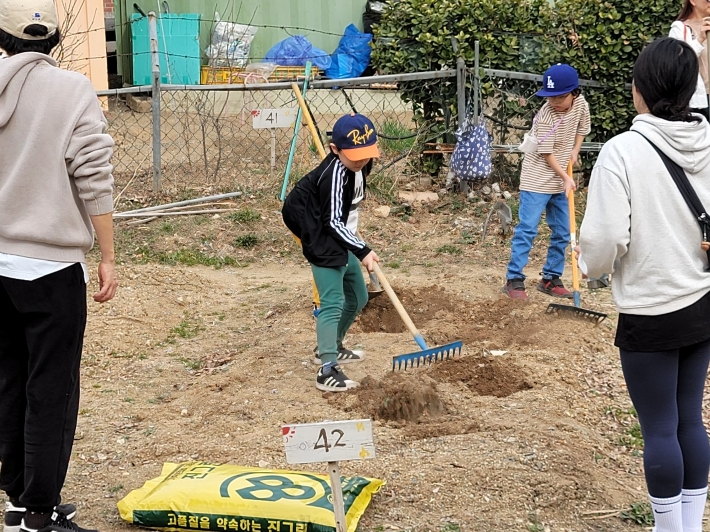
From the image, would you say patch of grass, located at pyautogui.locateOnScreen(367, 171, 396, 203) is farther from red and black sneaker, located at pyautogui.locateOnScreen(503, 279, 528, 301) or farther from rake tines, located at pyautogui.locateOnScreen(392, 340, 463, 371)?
rake tines, located at pyautogui.locateOnScreen(392, 340, 463, 371)

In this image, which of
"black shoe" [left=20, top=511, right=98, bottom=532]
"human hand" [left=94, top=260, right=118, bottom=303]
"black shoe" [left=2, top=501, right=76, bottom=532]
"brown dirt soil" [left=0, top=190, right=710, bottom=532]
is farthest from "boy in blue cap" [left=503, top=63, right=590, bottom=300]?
"black shoe" [left=2, top=501, right=76, bottom=532]

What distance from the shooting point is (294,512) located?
3.22 metres

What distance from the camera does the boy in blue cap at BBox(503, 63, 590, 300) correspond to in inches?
242

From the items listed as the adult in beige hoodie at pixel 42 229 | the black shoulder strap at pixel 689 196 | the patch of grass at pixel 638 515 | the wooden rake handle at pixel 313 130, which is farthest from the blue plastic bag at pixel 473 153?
the adult in beige hoodie at pixel 42 229

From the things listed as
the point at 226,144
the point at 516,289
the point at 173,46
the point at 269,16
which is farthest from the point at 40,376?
the point at 269,16

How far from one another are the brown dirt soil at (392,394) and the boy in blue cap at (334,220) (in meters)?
0.30

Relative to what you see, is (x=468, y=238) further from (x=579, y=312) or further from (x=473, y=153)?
(x=579, y=312)

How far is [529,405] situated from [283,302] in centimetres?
269

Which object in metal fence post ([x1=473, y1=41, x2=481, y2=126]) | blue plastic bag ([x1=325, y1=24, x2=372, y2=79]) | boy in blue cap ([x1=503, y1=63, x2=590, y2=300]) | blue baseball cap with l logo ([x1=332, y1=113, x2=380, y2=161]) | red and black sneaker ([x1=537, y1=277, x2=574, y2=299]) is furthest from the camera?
blue plastic bag ([x1=325, y1=24, x2=372, y2=79])

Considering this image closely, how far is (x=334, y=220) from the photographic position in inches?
183

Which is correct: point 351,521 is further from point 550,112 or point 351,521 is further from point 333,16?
point 333,16

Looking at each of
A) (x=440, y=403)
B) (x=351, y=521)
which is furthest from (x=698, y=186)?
(x=440, y=403)

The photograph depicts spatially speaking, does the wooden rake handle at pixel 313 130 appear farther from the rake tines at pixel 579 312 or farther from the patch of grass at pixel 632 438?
the patch of grass at pixel 632 438

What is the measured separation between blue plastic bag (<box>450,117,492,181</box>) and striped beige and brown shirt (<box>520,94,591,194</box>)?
233 cm
